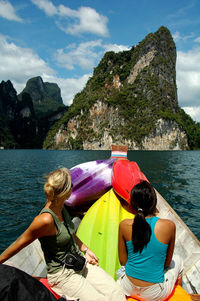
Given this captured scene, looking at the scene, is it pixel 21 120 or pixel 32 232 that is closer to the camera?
pixel 32 232

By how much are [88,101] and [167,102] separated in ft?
136

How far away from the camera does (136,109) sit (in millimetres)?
111125

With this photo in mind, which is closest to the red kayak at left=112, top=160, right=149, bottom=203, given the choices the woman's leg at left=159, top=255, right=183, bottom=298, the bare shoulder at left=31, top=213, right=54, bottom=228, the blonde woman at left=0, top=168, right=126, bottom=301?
the woman's leg at left=159, top=255, right=183, bottom=298

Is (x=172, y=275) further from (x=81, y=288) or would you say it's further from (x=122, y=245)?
(x=81, y=288)

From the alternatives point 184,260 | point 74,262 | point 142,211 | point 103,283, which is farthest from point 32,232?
point 184,260

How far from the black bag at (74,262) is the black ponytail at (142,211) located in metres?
0.60

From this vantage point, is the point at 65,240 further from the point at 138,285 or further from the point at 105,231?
the point at 105,231

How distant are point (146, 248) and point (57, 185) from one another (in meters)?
1.10

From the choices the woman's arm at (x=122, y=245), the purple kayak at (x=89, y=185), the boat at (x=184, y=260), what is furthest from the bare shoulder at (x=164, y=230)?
the purple kayak at (x=89, y=185)

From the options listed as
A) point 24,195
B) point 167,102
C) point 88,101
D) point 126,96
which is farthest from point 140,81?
point 24,195

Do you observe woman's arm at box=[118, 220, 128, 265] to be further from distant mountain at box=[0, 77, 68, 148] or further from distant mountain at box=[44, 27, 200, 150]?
distant mountain at box=[0, 77, 68, 148]

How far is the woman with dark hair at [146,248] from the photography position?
220cm

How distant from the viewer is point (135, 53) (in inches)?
4946

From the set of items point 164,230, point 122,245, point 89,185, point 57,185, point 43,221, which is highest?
point 57,185
